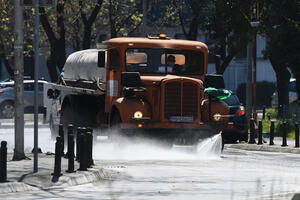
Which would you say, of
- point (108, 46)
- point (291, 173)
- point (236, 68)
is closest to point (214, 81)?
point (108, 46)

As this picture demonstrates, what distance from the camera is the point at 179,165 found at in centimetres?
1738

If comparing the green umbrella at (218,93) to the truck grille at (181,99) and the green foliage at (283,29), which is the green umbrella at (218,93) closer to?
the truck grille at (181,99)

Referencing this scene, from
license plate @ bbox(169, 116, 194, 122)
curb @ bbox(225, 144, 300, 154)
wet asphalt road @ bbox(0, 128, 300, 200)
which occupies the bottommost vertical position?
curb @ bbox(225, 144, 300, 154)

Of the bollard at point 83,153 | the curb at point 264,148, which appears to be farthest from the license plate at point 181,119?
the bollard at point 83,153

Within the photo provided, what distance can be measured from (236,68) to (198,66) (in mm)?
→ 41604

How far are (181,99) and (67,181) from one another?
6.77 meters

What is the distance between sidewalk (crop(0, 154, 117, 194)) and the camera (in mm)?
12820

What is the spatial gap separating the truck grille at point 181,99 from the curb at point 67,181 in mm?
4443

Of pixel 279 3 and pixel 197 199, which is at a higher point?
pixel 279 3

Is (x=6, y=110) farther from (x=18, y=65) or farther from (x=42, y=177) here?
(x=42, y=177)

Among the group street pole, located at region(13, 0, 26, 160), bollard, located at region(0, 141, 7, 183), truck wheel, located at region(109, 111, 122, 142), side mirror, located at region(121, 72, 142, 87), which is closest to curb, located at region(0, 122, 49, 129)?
truck wheel, located at region(109, 111, 122, 142)

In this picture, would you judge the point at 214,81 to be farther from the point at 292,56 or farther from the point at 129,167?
the point at 292,56

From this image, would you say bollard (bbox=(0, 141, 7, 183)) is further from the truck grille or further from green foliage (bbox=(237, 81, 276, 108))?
green foliage (bbox=(237, 81, 276, 108))

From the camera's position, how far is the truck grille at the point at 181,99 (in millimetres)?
19938
